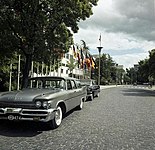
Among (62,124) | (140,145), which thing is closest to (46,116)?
(62,124)

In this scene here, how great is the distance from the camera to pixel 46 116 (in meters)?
6.65

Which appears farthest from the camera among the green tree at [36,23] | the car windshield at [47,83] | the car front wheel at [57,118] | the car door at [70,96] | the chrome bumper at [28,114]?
the green tree at [36,23]

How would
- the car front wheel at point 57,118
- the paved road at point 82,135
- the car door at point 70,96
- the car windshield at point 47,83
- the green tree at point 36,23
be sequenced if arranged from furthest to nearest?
the green tree at point 36,23 → the car windshield at point 47,83 → the car door at point 70,96 → the car front wheel at point 57,118 → the paved road at point 82,135

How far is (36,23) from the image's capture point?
46.4 feet

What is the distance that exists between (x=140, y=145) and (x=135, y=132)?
1382 mm

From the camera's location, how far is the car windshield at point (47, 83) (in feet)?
29.2

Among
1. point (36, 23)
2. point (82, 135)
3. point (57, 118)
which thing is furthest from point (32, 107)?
point (36, 23)

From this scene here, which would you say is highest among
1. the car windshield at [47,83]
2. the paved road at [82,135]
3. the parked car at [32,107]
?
the car windshield at [47,83]

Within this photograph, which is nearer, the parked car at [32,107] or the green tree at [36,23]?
the parked car at [32,107]

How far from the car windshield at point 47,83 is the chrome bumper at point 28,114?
2.17 meters

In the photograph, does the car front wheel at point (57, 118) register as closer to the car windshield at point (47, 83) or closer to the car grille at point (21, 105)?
the car grille at point (21, 105)

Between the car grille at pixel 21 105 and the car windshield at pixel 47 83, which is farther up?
the car windshield at pixel 47 83

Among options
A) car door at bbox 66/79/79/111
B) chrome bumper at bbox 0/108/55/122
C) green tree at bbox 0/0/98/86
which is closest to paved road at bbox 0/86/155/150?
chrome bumper at bbox 0/108/55/122

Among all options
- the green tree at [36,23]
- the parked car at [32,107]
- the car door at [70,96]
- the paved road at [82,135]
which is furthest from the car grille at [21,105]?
the green tree at [36,23]
